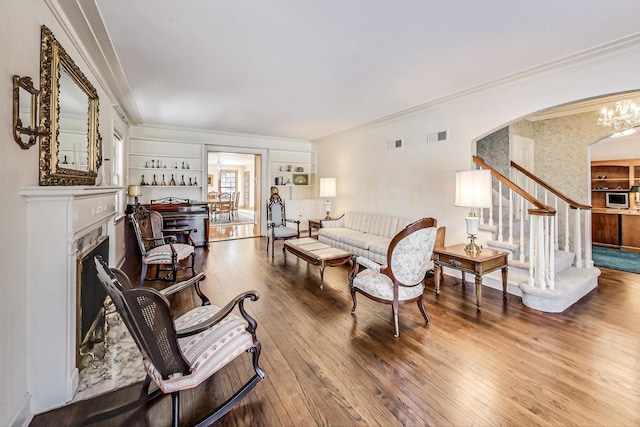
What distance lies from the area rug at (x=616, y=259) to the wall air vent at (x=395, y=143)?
392 centimetres

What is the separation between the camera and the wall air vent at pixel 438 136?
14.4ft

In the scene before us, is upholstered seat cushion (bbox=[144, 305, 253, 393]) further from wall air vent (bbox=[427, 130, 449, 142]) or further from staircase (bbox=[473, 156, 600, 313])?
wall air vent (bbox=[427, 130, 449, 142])

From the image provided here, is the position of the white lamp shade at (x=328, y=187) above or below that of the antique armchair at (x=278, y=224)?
above

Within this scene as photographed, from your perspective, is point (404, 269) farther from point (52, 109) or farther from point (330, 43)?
point (52, 109)

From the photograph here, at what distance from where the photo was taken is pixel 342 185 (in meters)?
6.95

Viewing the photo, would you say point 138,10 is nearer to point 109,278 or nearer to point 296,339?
point 109,278

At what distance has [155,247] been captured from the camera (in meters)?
4.25

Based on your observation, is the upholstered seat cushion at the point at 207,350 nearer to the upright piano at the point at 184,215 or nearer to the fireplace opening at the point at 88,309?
the fireplace opening at the point at 88,309

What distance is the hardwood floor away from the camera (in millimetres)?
1657

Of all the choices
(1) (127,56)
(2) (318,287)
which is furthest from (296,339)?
(1) (127,56)

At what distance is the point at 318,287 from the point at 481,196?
227cm

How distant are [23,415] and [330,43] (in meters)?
3.43

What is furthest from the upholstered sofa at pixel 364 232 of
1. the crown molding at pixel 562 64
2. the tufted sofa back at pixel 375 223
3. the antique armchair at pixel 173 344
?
the antique armchair at pixel 173 344

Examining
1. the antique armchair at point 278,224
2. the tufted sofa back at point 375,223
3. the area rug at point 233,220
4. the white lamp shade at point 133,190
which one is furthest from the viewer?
the area rug at point 233,220
